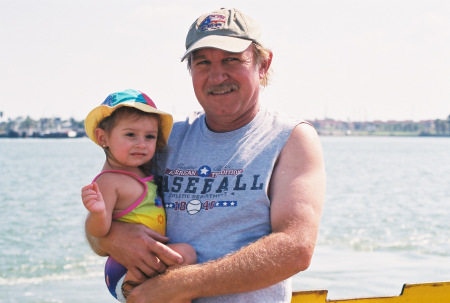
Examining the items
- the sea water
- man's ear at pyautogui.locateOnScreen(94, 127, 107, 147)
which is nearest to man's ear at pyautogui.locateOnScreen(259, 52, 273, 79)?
man's ear at pyautogui.locateOnScreen(94, 127, 107, 147)

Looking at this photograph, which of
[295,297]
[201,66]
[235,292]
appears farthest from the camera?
[295,297]

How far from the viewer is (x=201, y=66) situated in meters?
2.97

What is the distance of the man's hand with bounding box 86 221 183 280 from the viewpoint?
2725 mm

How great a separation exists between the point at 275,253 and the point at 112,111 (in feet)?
3.48

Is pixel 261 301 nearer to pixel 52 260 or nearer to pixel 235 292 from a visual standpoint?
pixel 235 292

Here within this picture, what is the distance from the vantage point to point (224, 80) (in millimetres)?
2895

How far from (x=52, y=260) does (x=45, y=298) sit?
289 centimetres

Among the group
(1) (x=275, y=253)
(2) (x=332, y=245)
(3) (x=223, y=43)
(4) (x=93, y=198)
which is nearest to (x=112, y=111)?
(4) (x=93, y=198)

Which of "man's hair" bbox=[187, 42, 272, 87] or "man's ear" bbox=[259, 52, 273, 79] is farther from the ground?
"man's hair" bbox=[187, 42, 272, 87]

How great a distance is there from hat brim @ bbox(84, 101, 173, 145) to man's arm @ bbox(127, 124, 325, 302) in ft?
2.19

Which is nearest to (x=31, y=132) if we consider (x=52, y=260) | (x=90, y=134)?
(x=52, y=260)

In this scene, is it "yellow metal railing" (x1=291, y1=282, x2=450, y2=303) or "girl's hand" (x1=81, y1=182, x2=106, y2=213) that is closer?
"girl's hand" (x1=81, y1=182, x2=106, y2=213)

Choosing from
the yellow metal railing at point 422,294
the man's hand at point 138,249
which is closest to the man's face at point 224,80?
the man's hand at point 138,249

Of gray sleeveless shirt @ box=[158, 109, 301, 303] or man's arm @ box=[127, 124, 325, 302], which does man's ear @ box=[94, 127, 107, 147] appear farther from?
man's arm @ box=[127, 124, 325, 302]
